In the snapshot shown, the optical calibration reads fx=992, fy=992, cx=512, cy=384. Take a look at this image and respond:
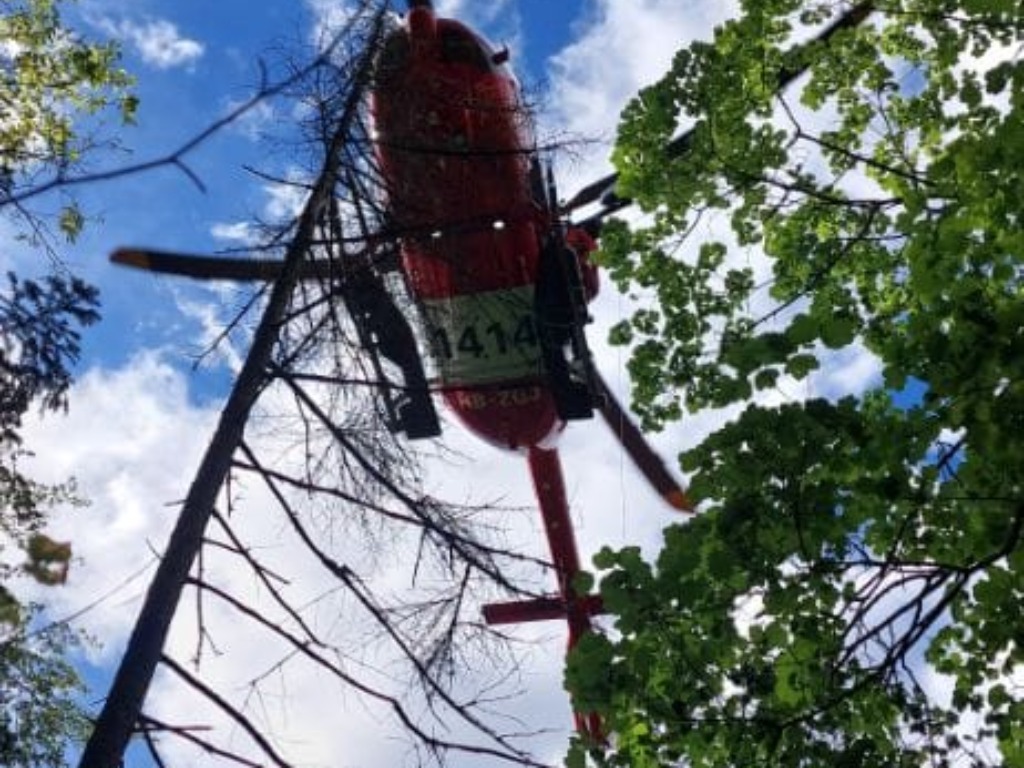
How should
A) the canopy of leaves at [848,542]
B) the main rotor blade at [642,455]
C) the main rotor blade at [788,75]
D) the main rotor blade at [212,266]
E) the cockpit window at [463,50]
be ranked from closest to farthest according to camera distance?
1. the canopy of leaves at [848,542]
2. the main rotor blade at [212,266]
3. the main rotor blade at [788,75]
4. the cockpit window at [463,50]
5. the main rotor blade at [642,455]

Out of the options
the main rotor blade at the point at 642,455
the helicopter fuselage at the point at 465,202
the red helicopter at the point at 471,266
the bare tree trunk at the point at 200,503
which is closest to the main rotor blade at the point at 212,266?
the red helicopter at the point at 471,266

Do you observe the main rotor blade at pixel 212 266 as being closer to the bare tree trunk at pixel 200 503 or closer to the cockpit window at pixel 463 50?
the bare tree trunk at pixel 200 503

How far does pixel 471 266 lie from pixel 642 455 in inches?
180

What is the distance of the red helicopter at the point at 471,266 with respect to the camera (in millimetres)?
5262

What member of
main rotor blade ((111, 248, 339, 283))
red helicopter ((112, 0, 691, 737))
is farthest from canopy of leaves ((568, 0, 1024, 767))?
main rotor blade ((111, 248, 339, 283))

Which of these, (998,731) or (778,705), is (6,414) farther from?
(998,731)

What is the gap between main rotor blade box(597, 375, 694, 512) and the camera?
33.6ft

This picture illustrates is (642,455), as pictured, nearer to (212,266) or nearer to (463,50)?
(463,50)

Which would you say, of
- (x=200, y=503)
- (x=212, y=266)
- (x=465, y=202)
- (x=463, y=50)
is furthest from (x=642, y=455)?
(x=200, y=503)

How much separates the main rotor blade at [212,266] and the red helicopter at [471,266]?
0.01m

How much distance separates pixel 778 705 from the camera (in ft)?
10.6

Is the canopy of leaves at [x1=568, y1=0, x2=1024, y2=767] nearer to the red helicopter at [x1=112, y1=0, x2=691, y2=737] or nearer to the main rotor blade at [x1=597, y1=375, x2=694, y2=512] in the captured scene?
the red helicopter at [x1=112, y1=0, x2=691, y2=737]

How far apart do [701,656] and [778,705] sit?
0.30 metres

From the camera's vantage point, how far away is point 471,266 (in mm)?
6250
